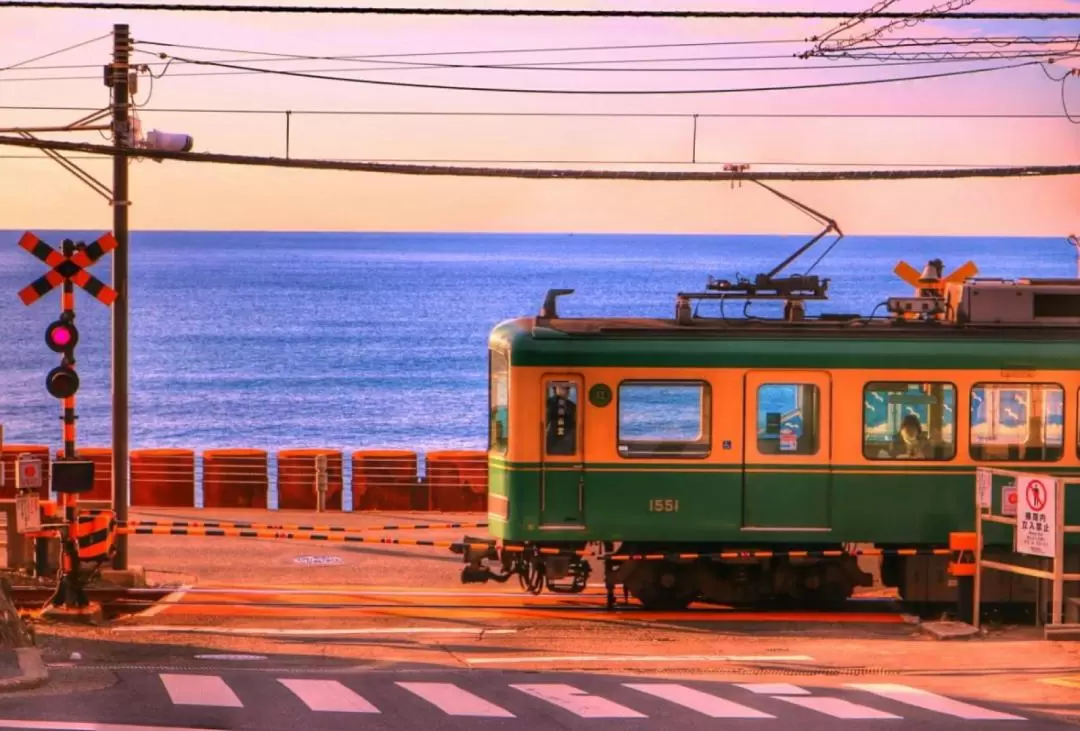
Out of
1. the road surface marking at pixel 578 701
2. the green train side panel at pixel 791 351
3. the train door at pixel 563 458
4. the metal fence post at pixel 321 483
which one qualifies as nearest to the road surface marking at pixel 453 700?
the road surface marking at pixel 578 701

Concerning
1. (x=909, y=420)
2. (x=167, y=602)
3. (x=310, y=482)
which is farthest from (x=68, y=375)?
(x=310, y=482)

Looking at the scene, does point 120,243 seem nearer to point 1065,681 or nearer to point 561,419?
point 561,419

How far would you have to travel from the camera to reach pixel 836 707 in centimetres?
1341

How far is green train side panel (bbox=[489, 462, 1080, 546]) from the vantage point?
62.4 feet

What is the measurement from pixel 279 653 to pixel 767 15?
763 centimetres

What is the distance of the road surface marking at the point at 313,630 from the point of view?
17922mm

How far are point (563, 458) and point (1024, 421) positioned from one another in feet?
17.3

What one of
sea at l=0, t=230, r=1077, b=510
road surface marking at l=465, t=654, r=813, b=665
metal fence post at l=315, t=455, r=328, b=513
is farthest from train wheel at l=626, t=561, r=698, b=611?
sea at l=0, t=230, r=1077, b=510

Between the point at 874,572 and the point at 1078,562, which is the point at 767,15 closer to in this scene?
the point at 1078,562

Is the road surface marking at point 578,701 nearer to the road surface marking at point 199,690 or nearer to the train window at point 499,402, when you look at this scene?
the road surface marking at point 199,690

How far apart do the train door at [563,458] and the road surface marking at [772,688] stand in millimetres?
4619

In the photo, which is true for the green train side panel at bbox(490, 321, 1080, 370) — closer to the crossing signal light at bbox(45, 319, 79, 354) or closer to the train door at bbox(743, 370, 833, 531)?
the train door at bbox(743, 370, 833, 531)

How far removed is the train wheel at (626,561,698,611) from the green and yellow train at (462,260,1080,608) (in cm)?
2

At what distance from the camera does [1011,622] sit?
19281 millimetres
